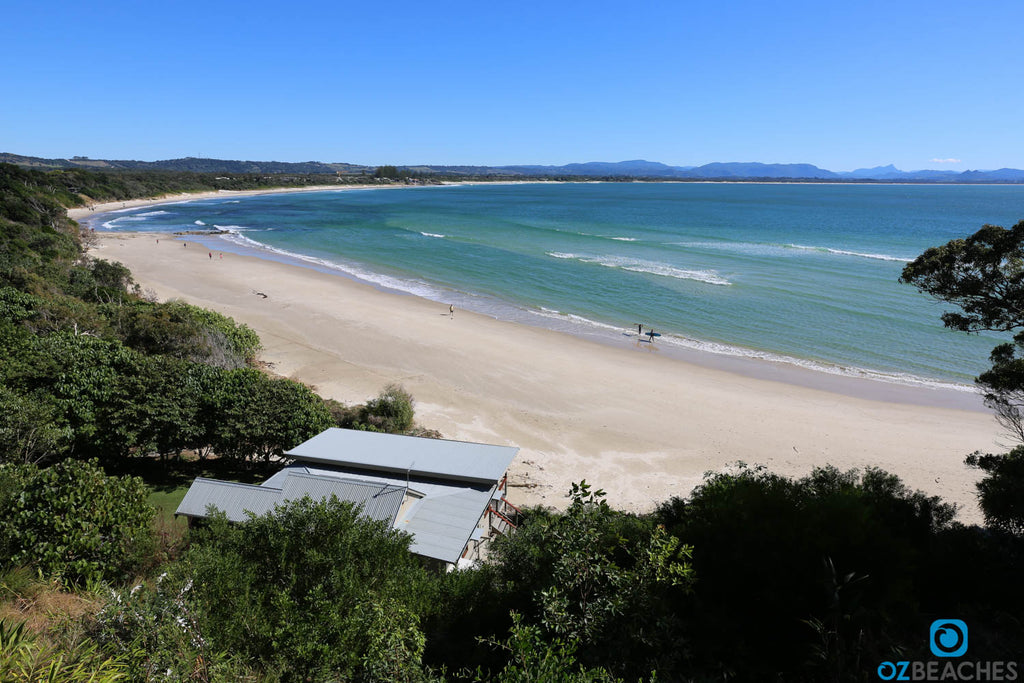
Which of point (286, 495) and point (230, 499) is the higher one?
point (286, 495)

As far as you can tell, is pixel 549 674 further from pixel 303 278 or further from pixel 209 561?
pixel 303 278

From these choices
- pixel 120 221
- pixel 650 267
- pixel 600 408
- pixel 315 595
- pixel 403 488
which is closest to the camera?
pixel 315 595

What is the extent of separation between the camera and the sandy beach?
19.2m

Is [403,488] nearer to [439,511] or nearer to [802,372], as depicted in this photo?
[439,511]

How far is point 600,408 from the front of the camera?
24.1 metres

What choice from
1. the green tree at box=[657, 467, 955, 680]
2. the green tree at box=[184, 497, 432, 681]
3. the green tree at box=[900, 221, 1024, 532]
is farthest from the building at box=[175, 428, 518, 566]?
the green tree at box=[900, 221, 1024, 532]

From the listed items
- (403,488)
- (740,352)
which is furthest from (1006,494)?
(740,352)

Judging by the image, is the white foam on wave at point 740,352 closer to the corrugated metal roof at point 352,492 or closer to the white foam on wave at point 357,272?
the white foam on wave at point 357,272

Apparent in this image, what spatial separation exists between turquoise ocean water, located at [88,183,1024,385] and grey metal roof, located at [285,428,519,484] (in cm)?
2073

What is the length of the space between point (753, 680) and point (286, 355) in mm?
27004

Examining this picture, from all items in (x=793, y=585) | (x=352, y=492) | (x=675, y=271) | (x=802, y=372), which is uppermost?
(x=675, y=271)

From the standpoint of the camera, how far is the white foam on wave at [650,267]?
165ft

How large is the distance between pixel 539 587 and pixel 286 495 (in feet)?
24.7

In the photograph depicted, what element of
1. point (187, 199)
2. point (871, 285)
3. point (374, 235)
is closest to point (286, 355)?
point (871, 285)
